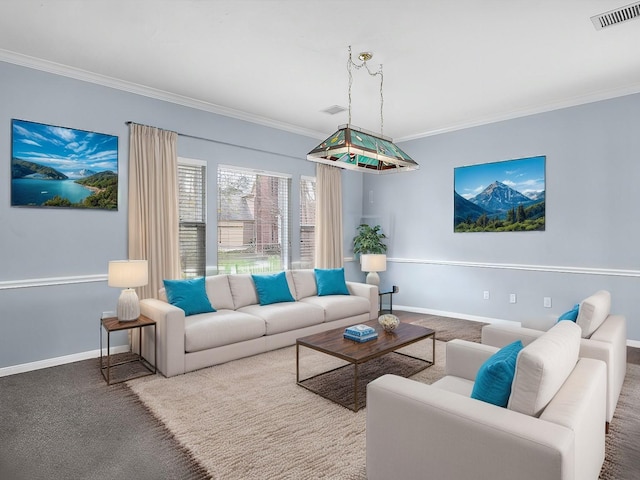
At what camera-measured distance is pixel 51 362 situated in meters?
3.72

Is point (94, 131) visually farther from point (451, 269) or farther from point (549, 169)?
point (549, 169)

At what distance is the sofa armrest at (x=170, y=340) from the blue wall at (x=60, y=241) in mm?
1043

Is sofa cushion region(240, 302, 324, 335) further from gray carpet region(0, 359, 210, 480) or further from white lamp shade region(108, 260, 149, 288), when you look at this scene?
gray carpet region(0, 359, 210, 480)

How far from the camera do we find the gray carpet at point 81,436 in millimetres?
2090

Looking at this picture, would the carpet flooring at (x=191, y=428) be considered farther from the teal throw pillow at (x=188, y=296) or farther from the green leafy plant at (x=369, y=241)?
the green leafy plant at (x=369, y=241)

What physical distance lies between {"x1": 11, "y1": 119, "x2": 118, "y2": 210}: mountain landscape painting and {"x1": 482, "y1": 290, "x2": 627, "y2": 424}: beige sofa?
4047mm

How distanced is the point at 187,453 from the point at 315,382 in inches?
50.9

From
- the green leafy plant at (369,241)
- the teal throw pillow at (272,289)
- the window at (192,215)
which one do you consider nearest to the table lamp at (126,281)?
the window at (192,215)

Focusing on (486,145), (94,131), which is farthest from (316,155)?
(486,145)

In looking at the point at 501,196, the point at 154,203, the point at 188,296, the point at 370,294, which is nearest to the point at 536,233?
the point at 501,196

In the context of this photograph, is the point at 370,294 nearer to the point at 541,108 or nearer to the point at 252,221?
the point at 252,221

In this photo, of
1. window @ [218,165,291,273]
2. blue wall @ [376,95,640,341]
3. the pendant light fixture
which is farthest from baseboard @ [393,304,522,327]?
the pendant light fixture

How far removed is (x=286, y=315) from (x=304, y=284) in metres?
0.97

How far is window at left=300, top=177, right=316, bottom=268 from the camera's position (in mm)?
6035
